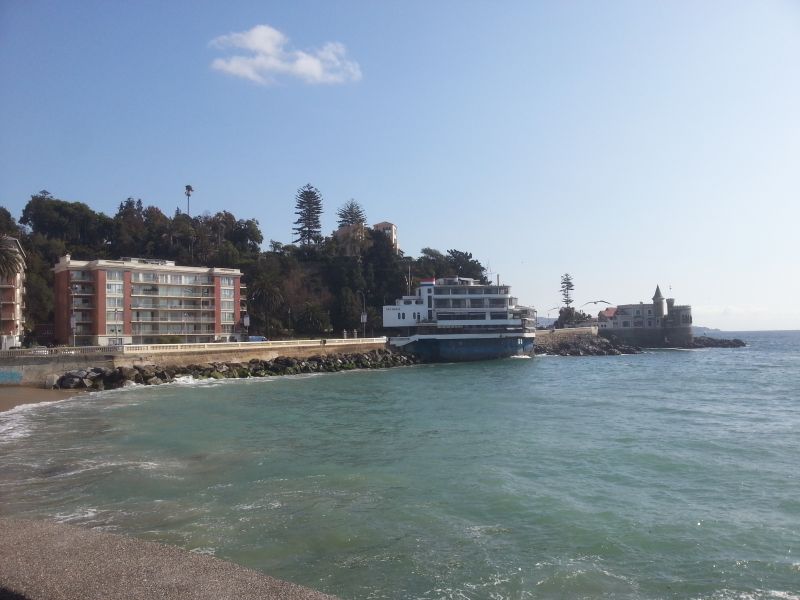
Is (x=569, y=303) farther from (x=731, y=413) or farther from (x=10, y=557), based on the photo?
(x=10, y=557)

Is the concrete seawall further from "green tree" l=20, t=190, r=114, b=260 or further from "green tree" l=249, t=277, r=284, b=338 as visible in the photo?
"green tree" l=20, t=190, r=114, b=260

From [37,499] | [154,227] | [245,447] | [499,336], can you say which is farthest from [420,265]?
[37,499]

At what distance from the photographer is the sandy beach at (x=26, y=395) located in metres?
32.8

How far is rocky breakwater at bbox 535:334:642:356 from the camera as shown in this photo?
91.0 metres

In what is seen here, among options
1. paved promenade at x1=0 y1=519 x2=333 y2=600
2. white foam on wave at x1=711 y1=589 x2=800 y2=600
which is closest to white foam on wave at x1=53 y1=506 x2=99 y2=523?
paved promenade at x1=0 y1=519 x2=333 y2=600

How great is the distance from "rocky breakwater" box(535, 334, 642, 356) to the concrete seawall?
3575 centimetres

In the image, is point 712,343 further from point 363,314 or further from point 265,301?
point 265,301

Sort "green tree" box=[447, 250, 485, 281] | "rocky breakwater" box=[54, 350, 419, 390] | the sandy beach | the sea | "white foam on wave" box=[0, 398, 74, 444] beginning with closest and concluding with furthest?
the sea, "white foam on wave" box=[0, 398, 74, 444], the sandy beach, "rocky breakwater" box=[54, 350, 419, 390], "green tree" box=[447, 250, 485, 281]

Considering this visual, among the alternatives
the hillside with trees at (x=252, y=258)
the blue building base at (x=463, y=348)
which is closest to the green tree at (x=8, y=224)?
the hillside with trees at (x=252, y=258)

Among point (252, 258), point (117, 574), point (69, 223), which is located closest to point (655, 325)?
point (252, 258)

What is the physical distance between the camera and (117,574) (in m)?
7.67

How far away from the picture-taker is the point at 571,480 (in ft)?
52.2

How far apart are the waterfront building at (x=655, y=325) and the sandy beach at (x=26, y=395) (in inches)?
3698

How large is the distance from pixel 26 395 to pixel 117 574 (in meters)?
33.5
